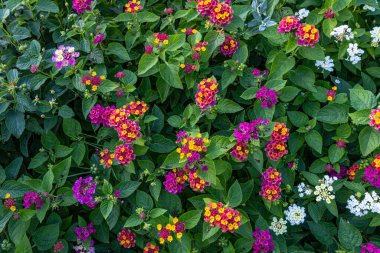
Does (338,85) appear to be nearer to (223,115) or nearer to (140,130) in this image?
(223,115)

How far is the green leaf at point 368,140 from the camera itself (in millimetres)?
2459

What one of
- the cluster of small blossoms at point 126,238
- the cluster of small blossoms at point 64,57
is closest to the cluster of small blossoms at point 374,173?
the cluster of small blossoms at point 126,238

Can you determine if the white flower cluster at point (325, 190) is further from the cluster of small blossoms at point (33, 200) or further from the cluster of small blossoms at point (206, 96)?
the cluster of small blossoms at point (33, 200)

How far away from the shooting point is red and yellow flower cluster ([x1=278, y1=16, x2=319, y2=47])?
8.23ft

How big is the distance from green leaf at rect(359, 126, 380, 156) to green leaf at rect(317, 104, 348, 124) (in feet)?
0.61

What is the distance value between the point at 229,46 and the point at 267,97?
48 cm

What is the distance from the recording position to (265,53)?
3.04m

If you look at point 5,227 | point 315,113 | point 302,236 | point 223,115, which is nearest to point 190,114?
point 223,115

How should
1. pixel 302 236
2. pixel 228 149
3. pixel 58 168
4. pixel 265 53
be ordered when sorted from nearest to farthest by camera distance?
pixel 228 149 < pixel 58 168 < pixel 302 236 < pixel 265 53

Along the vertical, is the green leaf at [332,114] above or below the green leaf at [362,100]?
below

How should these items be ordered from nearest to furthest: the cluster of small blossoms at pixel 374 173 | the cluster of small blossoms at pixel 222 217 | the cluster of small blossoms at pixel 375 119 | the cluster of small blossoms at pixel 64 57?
the cluster of small blossoms at pixel 222 217 < the cluster of small blossoms at pixel 375 119 < the cluster of small blossoms at pixel 374 173 < the cluster of small blossoms at pixel 64 57

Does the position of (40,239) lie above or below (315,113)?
below

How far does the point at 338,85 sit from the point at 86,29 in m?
1.76

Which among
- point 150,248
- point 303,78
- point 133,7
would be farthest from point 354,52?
point 150,248
